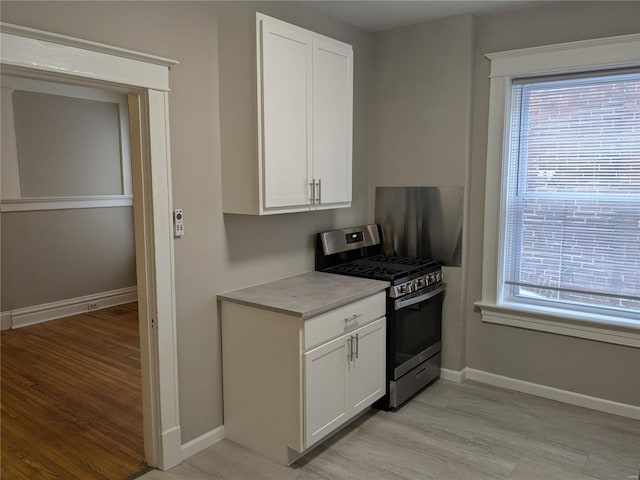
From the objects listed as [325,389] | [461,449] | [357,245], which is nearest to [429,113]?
[357,245]

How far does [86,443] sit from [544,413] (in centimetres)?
279

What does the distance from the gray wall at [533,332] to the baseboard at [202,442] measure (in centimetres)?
191

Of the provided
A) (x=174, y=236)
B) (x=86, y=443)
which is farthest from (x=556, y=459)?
(x=86, y=443)

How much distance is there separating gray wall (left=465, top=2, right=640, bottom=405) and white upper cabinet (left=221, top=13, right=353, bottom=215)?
3.44 feet

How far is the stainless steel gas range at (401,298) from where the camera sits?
126 inches

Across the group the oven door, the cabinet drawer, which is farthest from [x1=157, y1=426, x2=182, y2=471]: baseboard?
the oven door

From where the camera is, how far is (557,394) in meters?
3.41

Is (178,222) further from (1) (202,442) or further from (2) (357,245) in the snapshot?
(2) (357,245)

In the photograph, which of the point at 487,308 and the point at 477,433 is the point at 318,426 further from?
the point at 487,308

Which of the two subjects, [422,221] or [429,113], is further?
[422,221]

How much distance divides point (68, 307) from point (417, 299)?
399 cm

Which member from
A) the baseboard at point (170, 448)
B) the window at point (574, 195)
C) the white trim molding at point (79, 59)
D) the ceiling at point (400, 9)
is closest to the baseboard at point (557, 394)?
the window at point (574, 195)

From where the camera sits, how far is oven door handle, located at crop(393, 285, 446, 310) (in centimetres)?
317

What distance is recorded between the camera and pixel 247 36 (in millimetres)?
2582
